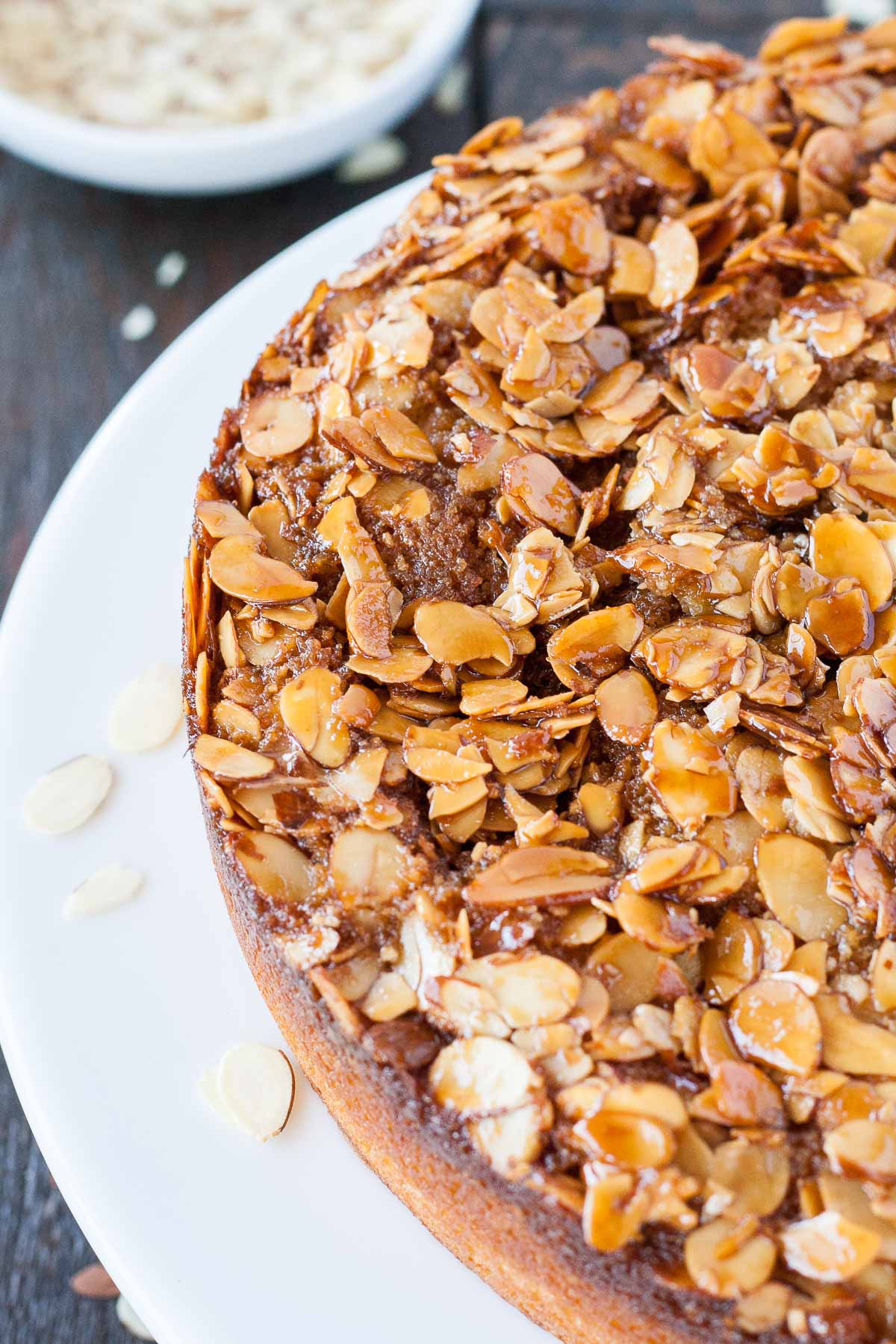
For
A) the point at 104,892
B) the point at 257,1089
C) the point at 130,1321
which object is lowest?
the point at 130,1321

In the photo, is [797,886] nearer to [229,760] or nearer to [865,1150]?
[865,1150]

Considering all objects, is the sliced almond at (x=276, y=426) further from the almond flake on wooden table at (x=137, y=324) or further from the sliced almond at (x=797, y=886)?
the almond flake on wooden table at (x=137, y=324)

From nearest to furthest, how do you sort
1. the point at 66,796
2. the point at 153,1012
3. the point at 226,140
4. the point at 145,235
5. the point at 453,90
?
the point at 153,1012 → the point at 66,796 → the point at 226,140 → the point at 145,235 → the point at 453,90

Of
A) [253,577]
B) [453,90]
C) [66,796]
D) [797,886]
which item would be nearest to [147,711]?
[66,796]

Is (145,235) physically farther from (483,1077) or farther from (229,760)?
(483,1077)

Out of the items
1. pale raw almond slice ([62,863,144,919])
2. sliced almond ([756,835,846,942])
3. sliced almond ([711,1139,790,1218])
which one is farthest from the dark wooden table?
sliced almond ([711,1139,790,1218])

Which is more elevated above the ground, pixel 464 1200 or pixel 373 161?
pixel 373 161

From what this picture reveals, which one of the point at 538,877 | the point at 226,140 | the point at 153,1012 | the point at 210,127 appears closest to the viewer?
the point at 538,877

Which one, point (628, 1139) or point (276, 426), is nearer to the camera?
point (628, 1139)
